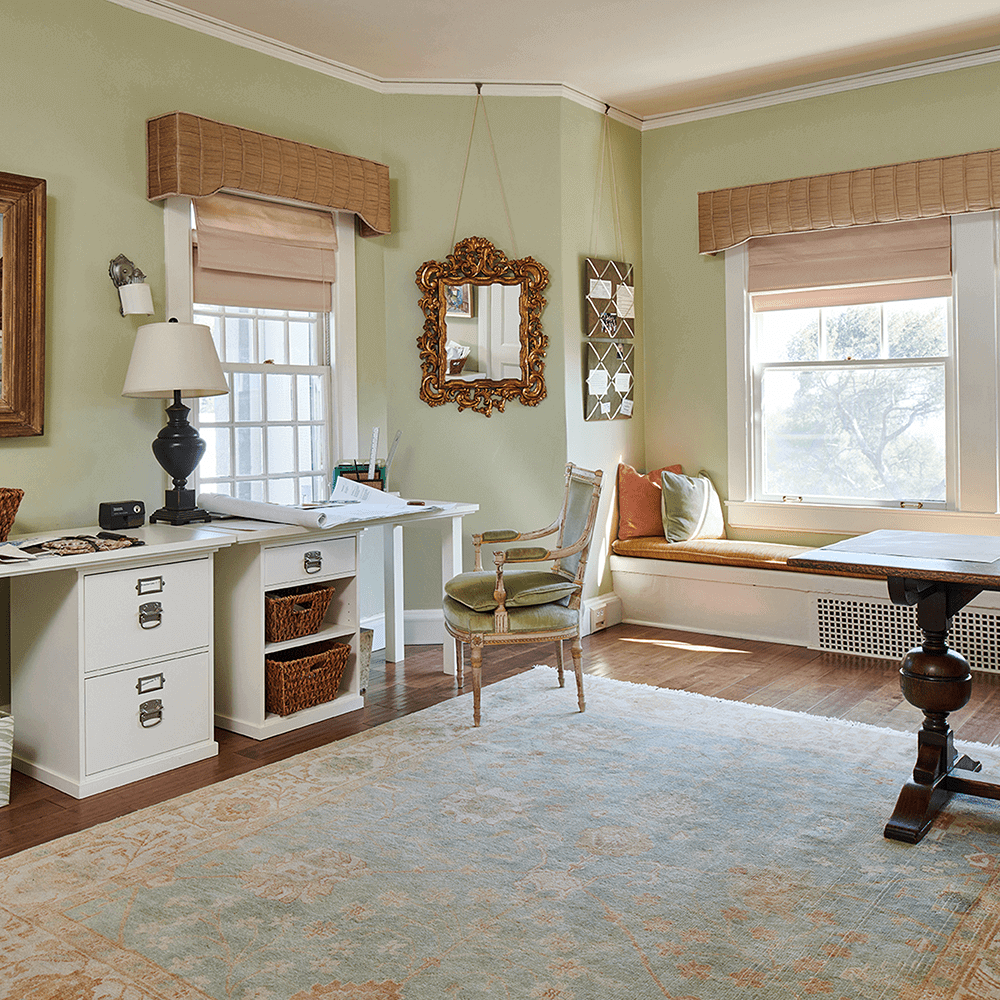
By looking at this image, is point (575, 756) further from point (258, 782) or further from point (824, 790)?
point (258, 782)

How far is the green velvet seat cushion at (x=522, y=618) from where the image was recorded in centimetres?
381

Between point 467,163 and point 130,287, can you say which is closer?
point 130,287

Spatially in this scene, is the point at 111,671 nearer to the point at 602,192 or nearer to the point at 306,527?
the point at 306,527

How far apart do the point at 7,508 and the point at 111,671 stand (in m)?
0.65

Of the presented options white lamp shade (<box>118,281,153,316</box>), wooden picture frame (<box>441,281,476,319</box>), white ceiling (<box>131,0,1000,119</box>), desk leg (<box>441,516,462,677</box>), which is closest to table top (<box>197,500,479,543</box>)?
desk leg (<box>441,516,462,677</box>)

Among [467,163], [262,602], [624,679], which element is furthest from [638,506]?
[262,602]

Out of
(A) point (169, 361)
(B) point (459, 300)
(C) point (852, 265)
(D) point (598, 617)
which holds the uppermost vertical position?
(C) point (852, 265)

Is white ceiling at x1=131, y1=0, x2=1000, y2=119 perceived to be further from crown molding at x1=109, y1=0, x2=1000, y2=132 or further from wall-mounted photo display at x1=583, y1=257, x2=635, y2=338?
wall-mounted photo display at x1=583, y1=257, x2=635, y2=338

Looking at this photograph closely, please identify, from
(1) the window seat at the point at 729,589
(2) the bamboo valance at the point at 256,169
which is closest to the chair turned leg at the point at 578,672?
(1) the window seat at the point at 729,589

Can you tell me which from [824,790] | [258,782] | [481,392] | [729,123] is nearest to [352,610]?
[258,782]

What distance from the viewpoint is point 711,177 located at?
218 inches

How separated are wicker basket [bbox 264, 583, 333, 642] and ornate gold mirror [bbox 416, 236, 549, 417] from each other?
1531 millimetres

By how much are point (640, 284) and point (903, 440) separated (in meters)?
1.76

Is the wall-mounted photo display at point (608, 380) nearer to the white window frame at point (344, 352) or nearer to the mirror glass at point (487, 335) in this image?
the mirror glass at point (487, 335)
